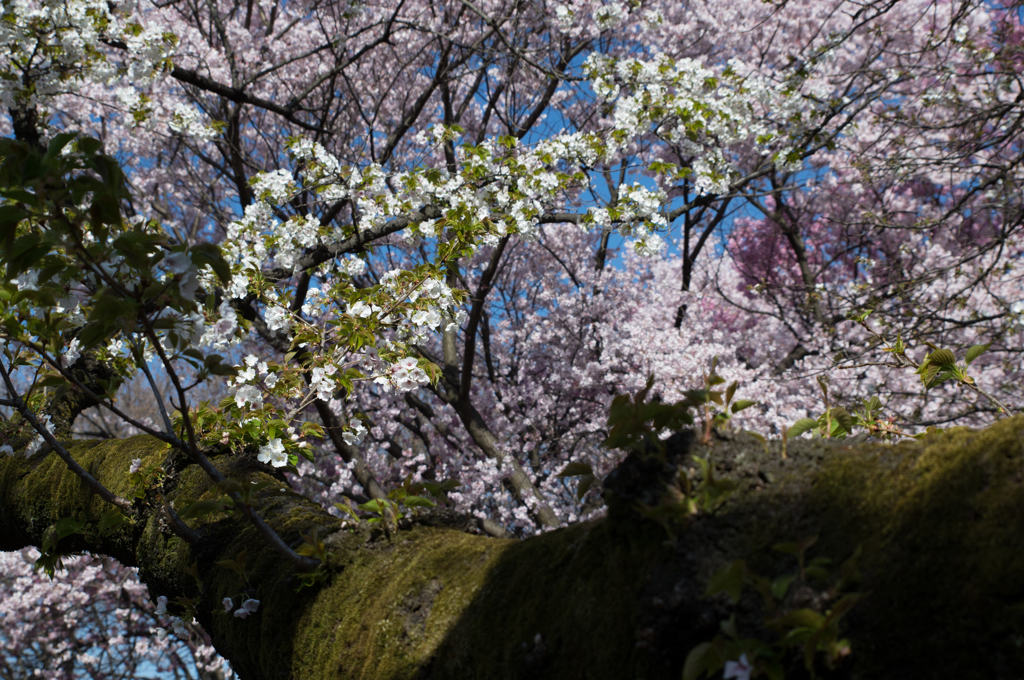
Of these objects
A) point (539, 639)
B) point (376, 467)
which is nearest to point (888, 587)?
point (539, 639)

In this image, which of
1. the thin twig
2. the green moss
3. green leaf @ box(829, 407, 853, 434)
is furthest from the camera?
the thin twig

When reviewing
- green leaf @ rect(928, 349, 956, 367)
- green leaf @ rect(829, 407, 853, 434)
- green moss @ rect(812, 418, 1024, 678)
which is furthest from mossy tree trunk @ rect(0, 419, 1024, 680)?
green leaf @ rect(928, 349, 956, 367)

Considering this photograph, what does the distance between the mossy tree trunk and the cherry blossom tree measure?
0.38 feet

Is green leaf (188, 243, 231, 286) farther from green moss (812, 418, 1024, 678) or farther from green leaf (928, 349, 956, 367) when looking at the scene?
green leaf (928, 349, 956, 367)

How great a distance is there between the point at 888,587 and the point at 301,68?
30.8 ft

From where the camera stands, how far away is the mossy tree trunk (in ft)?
2.12

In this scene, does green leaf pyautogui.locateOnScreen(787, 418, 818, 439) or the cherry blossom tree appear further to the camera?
the cherry blossom tree

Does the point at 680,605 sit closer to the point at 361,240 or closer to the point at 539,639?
the point at 539,639

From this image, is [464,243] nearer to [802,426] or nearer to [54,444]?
[54,444]

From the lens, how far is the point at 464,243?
3.16 metres

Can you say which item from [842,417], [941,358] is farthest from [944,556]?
[941,358]

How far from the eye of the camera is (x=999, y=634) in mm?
601

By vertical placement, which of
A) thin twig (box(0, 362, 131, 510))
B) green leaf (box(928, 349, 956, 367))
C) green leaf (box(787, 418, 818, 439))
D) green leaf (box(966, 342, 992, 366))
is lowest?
green leaf (box(787, 418, 818, 439))

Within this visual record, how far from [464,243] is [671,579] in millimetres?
2551
